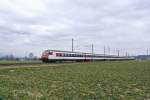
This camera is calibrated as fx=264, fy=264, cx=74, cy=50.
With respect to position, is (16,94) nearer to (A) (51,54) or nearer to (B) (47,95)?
(B) (47,95)

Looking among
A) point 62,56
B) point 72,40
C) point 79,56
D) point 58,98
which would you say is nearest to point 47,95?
point 58,98

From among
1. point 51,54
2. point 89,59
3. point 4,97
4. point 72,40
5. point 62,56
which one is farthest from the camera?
point 72,40

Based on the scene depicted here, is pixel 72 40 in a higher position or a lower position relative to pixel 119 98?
higher

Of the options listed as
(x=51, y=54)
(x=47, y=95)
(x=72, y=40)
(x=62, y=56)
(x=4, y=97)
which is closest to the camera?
(x=4, y=97)

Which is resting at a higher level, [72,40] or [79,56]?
[72,40]

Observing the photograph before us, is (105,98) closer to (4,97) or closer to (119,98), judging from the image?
(119,98)

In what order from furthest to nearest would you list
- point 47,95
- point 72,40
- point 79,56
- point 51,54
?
1. point 72,40
2. point 79,56
3. point 51,54
4. point 47,95

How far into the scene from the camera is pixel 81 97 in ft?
40.0

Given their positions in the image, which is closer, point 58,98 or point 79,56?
point 58,98

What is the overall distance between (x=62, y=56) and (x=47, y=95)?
5215 cm

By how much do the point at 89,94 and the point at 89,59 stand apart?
75581 millimetres

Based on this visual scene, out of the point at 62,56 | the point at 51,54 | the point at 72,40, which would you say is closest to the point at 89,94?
the point at 51,54

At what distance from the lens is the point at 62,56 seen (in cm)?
6462

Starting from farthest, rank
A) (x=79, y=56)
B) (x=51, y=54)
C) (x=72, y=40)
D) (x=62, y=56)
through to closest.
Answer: (x=72, y=40)
(x=79, y=56)
(x=62, y=56)
(x=51, y=54)
